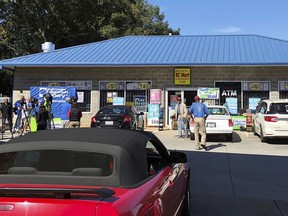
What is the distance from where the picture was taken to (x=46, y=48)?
26.2 m

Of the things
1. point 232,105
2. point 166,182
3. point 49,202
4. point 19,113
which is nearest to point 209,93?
point 232,105

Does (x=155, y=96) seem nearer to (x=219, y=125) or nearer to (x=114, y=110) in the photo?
(x=114, y=110)

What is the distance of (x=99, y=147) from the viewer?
340 centimetres

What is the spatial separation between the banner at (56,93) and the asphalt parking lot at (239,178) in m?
8.82

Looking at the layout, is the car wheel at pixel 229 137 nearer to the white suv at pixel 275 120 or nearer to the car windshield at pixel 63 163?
the white suv at pixel 275 120

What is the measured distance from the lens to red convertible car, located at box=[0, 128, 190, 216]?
257 cm

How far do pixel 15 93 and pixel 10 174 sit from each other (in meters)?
20.9

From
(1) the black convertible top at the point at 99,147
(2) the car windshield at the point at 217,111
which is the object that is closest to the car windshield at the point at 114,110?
(2) the car windshield at the point at 217,111

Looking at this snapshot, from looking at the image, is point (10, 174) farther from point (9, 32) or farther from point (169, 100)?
point (9, 32)

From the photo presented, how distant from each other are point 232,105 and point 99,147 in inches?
729

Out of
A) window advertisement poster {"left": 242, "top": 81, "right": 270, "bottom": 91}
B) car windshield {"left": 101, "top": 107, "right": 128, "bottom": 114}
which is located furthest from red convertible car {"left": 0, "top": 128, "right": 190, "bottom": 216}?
window advertisement poster {"left": 242, "top": 81, "right": 270, "bottom": 91}

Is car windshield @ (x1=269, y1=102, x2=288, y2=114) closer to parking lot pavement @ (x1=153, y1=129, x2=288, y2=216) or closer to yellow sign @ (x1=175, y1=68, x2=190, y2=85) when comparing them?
parking lot pavement @ (x1=153, y1=129, x2=288, y2=216)

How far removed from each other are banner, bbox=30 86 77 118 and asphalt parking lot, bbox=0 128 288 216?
882cm

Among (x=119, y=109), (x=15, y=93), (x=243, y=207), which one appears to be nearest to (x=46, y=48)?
(x=15, y=93)
